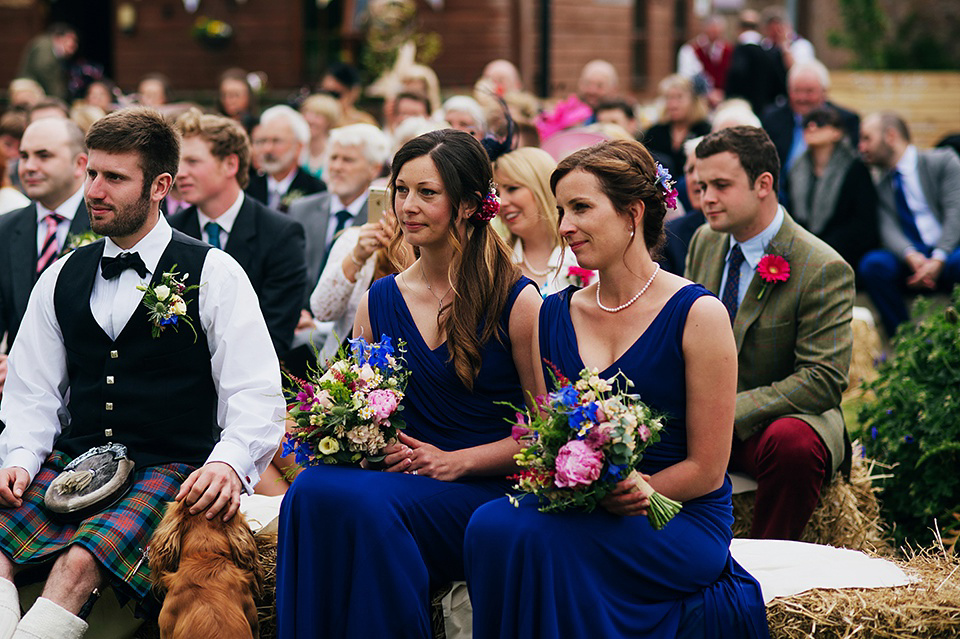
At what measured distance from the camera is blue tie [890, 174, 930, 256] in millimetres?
9078

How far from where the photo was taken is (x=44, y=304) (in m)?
4.28

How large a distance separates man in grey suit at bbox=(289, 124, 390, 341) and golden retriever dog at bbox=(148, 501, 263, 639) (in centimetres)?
322

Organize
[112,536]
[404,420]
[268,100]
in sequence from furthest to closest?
1. [268,100]
2. [404,420]
3. [112,536]

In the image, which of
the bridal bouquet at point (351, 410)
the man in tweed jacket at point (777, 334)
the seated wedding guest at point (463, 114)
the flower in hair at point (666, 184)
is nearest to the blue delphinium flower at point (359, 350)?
the bridal bouquet at point (351, 410)

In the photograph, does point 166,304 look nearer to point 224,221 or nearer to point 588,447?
point 588,447

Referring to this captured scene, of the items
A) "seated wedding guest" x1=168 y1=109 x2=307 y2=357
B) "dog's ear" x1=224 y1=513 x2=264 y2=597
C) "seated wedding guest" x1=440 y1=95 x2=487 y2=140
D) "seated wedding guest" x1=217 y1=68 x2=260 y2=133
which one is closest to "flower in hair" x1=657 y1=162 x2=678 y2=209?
"dog's ear" x1=224 y1=513 x2=264 y2=597

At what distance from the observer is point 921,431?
518cm

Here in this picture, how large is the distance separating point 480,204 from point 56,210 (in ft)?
9.28

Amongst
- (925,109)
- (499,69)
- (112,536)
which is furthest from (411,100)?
(925,109)

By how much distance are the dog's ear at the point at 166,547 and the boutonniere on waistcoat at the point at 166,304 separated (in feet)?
2.28

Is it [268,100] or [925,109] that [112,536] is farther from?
[925,109]

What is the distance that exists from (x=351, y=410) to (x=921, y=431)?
283cm

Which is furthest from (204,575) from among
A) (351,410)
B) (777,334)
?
(777,334)

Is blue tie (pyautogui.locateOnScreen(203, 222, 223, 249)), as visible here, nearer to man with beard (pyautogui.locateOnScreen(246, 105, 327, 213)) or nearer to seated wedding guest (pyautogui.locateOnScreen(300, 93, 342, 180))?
man with beard (pyautogui.locateOnScreen(246, 105, 327, 213))
